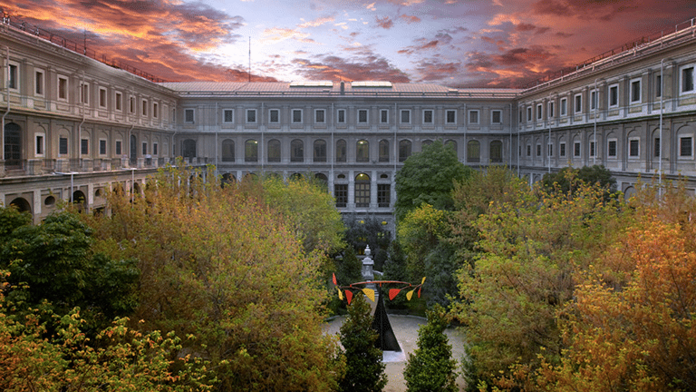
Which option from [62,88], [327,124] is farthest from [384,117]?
[62,88]

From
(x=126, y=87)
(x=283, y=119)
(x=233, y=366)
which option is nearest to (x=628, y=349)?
(x=233, y=366)

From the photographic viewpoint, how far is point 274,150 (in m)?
59.8

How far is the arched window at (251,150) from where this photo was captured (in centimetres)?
5956

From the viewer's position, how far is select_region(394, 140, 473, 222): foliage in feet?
132

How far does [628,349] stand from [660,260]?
8.22 feet

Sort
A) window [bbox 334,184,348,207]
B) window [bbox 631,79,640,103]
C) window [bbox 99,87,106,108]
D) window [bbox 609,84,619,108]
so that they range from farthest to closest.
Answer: window [bbox 334,184,348,207] → window [bbox 99,87,106,108] → window [bbox 609,84,619,108] → window [bbox 631,79,640,103]

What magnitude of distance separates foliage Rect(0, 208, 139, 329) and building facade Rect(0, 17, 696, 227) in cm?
972

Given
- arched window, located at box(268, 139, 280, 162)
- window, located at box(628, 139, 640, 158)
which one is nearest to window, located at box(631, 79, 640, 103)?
window, located at box(628, 139, 640, 158)

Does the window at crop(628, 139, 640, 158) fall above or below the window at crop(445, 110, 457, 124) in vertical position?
below

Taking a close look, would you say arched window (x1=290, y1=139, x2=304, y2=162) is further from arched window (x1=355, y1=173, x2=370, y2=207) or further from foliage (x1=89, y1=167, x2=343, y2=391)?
foliage (x1=89, y1=167, x2=343, y2=391)

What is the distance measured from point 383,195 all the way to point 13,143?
37490 mm

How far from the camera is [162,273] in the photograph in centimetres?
1680

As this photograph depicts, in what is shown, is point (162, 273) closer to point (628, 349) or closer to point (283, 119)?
point (628, 349)

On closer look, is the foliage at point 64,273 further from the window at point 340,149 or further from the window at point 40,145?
the window at point 340,149
